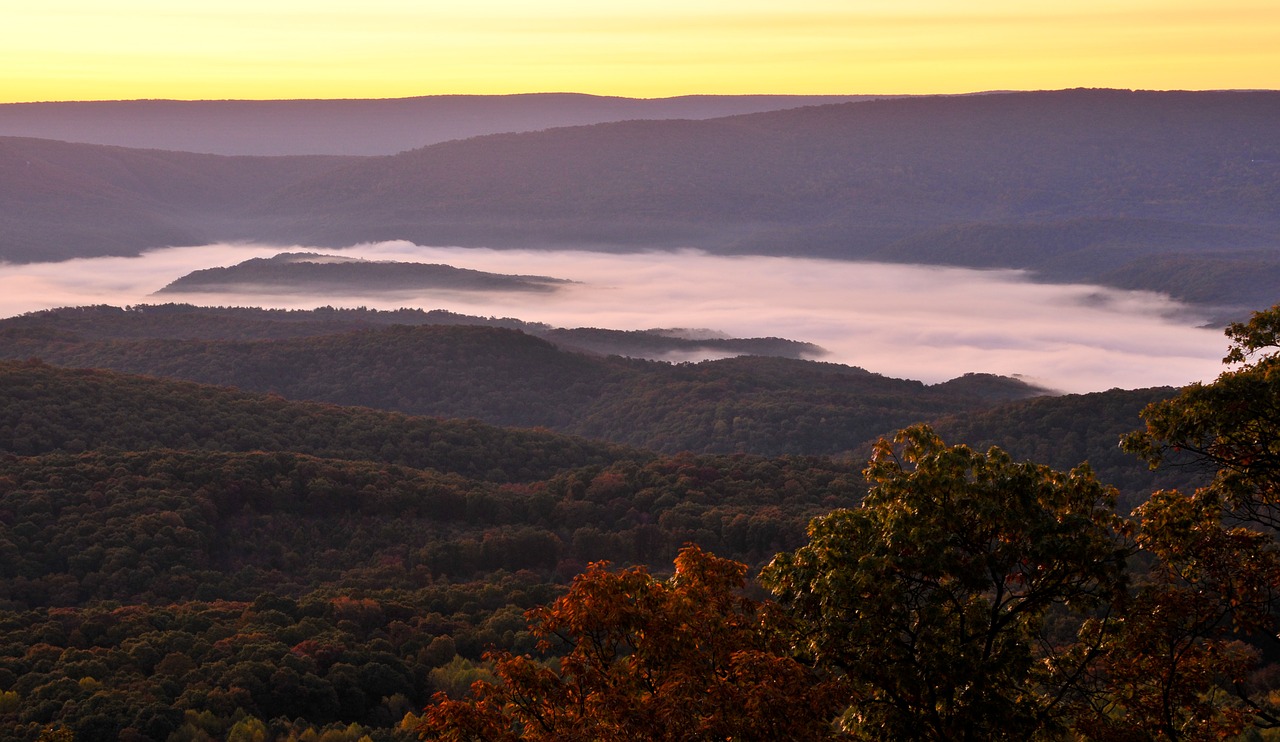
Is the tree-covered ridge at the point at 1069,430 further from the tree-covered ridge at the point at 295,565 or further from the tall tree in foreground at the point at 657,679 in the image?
the tall tree in foreground at the point at 657,679

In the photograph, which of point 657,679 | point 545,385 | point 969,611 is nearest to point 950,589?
point 969,611

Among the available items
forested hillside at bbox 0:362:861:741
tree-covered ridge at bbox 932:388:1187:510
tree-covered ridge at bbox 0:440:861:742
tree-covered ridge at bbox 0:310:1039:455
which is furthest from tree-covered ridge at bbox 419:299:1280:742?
tree-covered ridge at bbox 0:310:1039:455

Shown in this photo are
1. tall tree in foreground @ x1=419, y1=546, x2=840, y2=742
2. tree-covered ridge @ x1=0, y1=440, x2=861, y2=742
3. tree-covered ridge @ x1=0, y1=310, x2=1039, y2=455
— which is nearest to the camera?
tall tree in foreground @ x1=419, y1=546, x2=840, y2=742

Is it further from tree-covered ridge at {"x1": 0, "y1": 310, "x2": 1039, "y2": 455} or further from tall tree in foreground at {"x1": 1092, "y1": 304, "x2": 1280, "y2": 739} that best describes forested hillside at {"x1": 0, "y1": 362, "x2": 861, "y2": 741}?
tree-covered ridge at {"x1": 0, "y1": 310, "x2": 1039, "y2": 455}

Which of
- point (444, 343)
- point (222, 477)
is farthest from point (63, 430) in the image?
point (444, 343)

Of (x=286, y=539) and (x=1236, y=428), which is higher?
(x=1236, y=428)

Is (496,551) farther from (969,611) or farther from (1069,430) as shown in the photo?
(1069,430)
